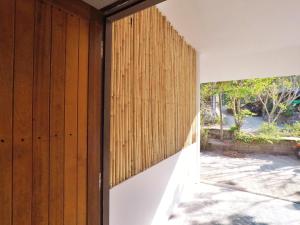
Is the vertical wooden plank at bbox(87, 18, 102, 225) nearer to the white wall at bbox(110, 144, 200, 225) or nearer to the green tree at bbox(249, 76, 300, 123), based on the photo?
the white wall at bbox(110, 144, 200, 225)

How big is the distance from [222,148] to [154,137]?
6707 mm

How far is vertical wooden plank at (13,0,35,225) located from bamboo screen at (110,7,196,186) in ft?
2.87

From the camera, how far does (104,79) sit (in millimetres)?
1345

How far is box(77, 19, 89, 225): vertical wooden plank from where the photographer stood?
1.17 metres

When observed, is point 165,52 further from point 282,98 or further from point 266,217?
point 282,98

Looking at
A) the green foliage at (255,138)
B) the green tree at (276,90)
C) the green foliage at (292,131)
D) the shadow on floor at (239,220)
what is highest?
the green tree at (276,90)

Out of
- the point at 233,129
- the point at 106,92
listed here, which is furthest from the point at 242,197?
the point at 233,129

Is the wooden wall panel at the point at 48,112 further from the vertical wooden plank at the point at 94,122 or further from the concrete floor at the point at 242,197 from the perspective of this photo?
the concrete floor at the point at 242,197

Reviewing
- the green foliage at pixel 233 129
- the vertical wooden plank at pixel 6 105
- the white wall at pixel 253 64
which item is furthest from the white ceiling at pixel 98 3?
the green foliage at pixel 233 129

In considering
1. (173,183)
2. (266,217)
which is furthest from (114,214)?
(266,217)

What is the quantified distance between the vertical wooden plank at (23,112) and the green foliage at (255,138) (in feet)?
28.1

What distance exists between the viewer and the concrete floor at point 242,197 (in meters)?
2.92

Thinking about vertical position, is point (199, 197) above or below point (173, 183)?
below

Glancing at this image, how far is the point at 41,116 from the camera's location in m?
0.99
